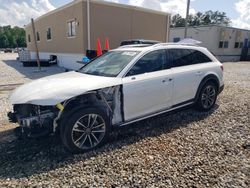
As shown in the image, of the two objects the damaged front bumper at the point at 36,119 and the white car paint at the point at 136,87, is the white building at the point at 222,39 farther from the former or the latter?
the damaged front bumper at the point at 36,119

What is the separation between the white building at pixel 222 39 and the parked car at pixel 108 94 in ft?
68.2

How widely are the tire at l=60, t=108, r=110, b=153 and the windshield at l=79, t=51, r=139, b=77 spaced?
0.81m

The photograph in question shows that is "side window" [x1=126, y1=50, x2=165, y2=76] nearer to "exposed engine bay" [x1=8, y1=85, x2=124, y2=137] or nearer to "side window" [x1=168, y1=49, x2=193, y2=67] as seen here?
"side window" [x1=168, y1=49, x2=193, y2=67]

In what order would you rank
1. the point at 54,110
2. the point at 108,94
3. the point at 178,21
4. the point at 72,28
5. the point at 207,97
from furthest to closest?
the point at 178,21 → the point at 72,28 → the point at 207,97 → the point at 108,94 → the point at 54,110

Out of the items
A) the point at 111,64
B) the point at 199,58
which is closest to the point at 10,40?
the point at 111,64

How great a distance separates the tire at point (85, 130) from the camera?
10.2ft

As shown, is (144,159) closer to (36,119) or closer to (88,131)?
(88,131)

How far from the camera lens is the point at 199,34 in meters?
24.2

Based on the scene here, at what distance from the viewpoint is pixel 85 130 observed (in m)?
3.29

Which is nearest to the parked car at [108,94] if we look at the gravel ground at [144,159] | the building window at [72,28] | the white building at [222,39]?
the gravel ground at [144,159]

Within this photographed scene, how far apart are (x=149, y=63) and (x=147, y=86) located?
0.51 meters

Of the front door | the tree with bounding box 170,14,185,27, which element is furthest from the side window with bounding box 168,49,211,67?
the tree with bounding box 170,14,185,27

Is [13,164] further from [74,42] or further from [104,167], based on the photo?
[74,42]

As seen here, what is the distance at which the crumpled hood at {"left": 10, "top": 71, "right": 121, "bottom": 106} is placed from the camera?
9.80ft
